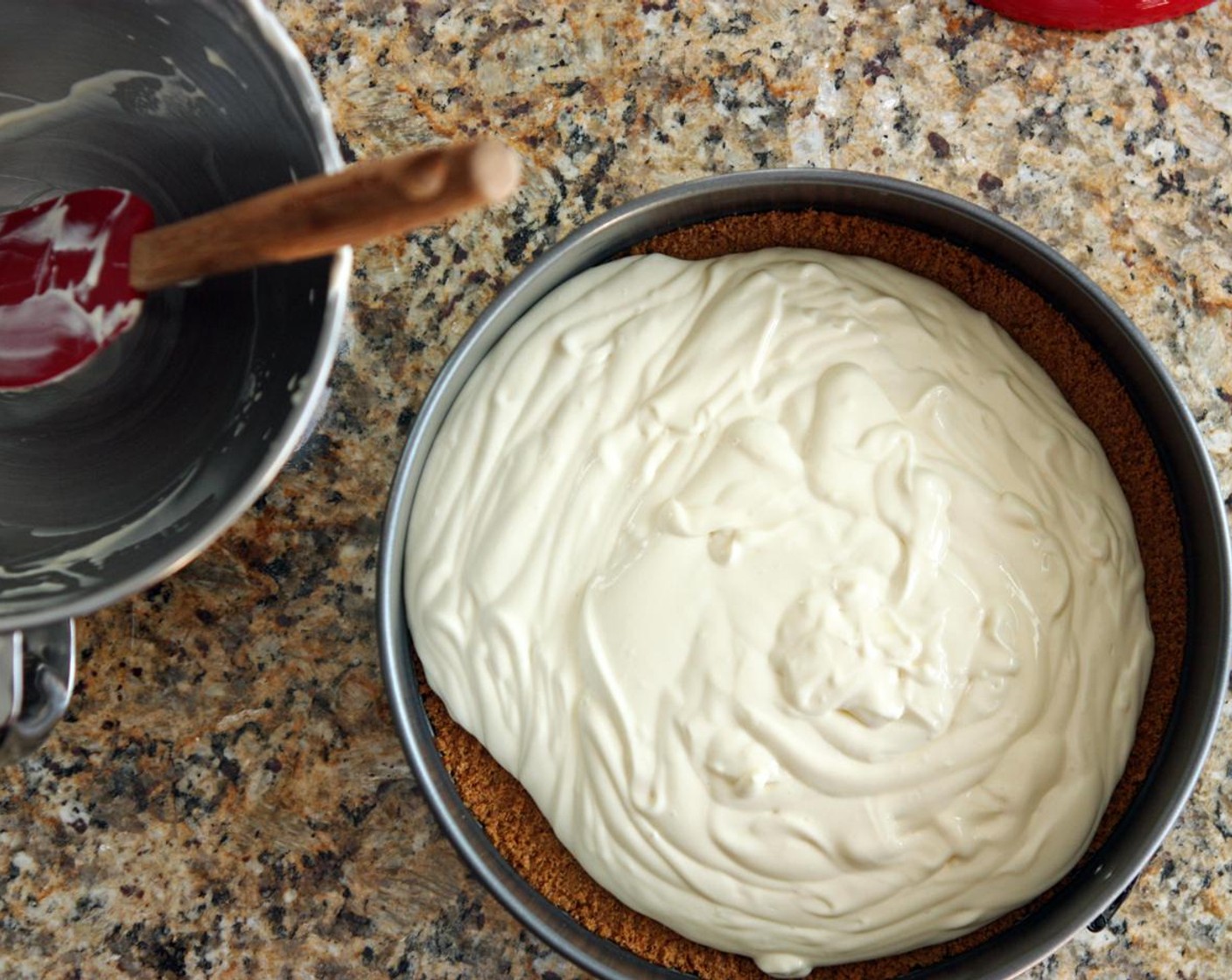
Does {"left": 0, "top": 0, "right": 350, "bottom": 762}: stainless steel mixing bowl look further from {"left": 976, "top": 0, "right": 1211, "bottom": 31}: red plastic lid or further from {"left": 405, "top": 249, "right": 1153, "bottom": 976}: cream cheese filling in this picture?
{"left": 976, "top": 0, "right": 1211, "bottom": 31}: red plastic lid

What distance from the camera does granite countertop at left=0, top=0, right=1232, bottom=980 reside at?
1060 millimetres

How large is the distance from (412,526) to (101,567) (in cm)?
25

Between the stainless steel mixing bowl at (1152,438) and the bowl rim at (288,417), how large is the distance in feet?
0.32

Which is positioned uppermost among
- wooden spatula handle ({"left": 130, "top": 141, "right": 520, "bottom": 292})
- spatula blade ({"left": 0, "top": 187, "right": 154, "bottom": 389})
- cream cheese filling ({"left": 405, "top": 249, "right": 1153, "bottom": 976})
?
wooden spatula handle ({"left": 130, "top": 141, "right": 520, "bottom": 292})

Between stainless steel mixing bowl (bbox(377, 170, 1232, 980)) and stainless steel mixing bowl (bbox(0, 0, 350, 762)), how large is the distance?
142 mm

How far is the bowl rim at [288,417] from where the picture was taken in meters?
0.83

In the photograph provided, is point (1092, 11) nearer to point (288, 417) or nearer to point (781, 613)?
point (781, 613)

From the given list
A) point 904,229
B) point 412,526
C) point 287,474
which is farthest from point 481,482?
point 904,229

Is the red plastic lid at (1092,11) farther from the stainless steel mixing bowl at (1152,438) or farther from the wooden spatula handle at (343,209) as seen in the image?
the wooden spatula handle at (343,209)

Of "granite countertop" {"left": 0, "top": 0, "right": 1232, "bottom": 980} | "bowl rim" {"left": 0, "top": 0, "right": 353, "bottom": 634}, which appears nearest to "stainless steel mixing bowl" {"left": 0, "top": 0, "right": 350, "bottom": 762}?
"bowl rim" {"left": 0, "top": 0, "right": 353, "bottom": 634}

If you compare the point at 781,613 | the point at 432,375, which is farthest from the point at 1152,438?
the point at 432,375

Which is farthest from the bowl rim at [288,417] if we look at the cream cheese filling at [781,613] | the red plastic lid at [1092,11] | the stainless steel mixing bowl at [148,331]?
the red plastic lid at [1092,11]

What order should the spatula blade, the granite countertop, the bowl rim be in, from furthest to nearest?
the granite countertop < the spatula blade < the bowl rim

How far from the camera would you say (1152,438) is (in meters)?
0.97
